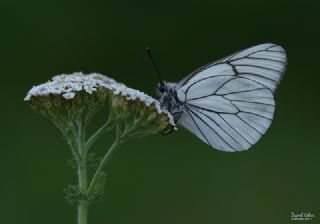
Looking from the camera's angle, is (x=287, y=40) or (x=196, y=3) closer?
(x=287, y=40)

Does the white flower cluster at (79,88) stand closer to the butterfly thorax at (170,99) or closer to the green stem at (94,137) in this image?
the green stem at (94,137)

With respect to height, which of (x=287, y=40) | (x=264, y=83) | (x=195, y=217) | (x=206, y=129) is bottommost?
(x=195, y=217)

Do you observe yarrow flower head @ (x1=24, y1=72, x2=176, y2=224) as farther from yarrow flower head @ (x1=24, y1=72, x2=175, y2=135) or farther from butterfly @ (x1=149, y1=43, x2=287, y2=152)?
butterfly @ (x1=149, y1=43, x2=287, y2=152)

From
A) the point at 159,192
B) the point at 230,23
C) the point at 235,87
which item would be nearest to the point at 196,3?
the point at 230,23

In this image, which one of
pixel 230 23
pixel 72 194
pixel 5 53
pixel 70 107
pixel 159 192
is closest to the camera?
pixel 72 194

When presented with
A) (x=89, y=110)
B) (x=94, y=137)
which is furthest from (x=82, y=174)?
(x=89, y=110)

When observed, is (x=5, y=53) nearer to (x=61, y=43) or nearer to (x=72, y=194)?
(x=61, y=43)

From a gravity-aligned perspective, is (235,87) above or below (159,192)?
above

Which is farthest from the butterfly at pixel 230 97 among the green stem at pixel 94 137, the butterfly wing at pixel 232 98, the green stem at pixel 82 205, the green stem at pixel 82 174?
the green stem at pixel 82 205

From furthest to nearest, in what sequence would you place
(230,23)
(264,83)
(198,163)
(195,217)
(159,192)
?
(230,23)
(198,163)
(159,192)
(195,217)
(264,83)
